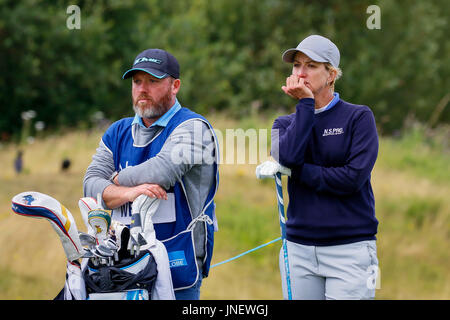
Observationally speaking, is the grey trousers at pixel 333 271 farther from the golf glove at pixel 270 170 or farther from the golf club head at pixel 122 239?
the golf club head at pixel 122 239

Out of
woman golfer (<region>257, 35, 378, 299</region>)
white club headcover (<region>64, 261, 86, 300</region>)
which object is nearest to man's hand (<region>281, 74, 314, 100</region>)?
woman golfer (<region>257, 35, 378, 299</region>)

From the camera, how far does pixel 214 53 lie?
2323 cm

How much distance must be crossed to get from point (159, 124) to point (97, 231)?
0.76m

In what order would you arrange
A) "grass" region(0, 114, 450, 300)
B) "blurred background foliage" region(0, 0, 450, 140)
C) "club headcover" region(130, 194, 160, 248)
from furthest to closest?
"blurred background foliage" region(0, 0, 450, 140)
"grass" region(0, 114, 450, 300)
"club headcover" region(130, 194, 160, 248)

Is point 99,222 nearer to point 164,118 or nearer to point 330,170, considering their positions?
point 164,118

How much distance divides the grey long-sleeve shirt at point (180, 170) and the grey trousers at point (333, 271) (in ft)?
1.87

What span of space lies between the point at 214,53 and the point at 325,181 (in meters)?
20.0

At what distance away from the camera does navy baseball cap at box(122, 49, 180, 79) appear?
3.62m

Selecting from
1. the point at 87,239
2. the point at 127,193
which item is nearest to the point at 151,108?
the point at 127,193

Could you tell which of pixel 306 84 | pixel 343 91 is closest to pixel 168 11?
pixel 343 91

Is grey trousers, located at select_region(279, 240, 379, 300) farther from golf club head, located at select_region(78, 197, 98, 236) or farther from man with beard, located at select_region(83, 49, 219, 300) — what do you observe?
golf club head, located at select_region(78, 197, 98, 236)

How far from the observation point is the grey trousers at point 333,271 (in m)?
3.60

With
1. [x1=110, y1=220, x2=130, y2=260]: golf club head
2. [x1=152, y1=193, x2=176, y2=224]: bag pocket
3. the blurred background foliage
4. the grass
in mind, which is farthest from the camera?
the blurred background foliage

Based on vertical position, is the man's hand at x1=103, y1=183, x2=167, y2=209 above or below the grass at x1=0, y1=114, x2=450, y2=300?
above
